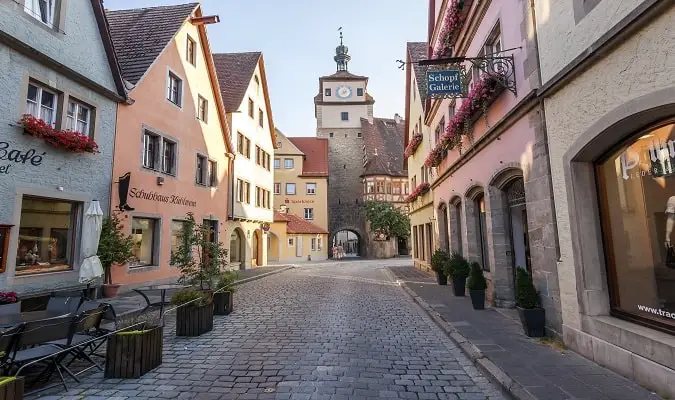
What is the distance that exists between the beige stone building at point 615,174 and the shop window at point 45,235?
11.2 metres

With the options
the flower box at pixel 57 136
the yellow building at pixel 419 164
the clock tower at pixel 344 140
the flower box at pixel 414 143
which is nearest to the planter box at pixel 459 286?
the yellow building at pixel 419 164

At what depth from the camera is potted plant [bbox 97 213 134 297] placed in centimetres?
1076

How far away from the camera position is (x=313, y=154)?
44.1 m

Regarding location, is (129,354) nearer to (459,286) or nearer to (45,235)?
(45,235)

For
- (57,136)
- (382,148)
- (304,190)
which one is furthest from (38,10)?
(382,148)

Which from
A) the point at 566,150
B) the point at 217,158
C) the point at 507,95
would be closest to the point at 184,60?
the point at 217,158

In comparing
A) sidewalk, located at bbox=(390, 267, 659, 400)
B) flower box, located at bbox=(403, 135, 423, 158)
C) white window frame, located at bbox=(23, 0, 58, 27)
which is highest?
white window frame, located at bbox=(23, 0, 58, 27)

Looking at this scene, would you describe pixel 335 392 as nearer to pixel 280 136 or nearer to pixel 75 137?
pixel 75 137

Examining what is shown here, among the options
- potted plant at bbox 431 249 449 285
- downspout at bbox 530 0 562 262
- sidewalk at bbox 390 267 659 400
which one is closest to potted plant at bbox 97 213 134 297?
sidewalk at bbox 390 267 659 400

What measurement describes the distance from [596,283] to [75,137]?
11.6 meters

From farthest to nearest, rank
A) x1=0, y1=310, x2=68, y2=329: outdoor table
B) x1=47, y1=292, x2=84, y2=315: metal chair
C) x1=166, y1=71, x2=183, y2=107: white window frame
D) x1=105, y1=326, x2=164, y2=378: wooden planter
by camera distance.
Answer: x1=166, y1=71, x2=183, y2=107: white window frame < x1=47, y1=292, x2=84, y2=315: metal chair < x1=0, y1=310, x2=68, y2=329: outdoor table < x1=105, y1=326, x2=164, y2=378: wooden planter

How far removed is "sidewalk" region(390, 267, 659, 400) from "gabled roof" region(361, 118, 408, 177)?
34.7 meters

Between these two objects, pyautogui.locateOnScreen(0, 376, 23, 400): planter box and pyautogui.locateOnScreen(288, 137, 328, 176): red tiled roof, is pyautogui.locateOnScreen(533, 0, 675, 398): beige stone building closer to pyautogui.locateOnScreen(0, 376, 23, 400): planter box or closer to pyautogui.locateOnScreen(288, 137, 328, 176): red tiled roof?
pyautogui.locateOnScreen(0, 376, 23, 400): planter box

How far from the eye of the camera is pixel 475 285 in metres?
8.80
